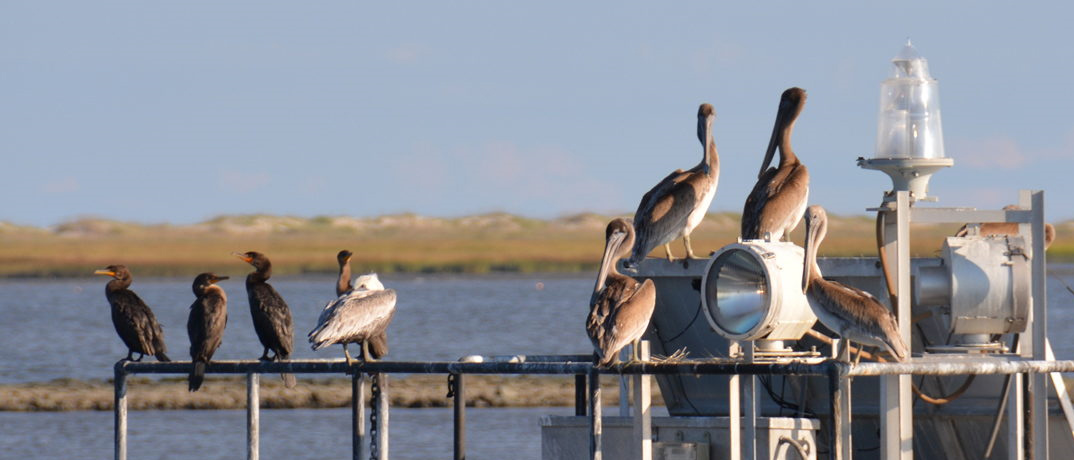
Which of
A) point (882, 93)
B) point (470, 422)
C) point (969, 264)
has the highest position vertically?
point (882, 93)

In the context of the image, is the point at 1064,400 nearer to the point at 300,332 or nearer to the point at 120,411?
the point at 120,411

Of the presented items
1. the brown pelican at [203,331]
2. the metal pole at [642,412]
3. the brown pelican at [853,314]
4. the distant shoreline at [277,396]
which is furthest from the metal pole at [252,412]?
the distant shoreline at [277,396]

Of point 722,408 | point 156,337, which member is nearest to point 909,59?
point 722,408

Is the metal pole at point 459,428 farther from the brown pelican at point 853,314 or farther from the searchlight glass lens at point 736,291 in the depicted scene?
the brown pelican at point 853,314

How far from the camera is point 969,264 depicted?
420 inches

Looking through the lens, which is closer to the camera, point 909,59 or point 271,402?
point 909,59

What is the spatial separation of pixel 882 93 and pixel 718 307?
1962 millimetres

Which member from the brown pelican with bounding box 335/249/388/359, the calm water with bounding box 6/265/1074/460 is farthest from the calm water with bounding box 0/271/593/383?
the brown pelican with bounding box 335/249/388/359

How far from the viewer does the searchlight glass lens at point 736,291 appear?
10.2m

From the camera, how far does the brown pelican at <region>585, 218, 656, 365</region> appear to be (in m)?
10.2

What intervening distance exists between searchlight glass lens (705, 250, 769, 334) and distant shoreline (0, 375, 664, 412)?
2189 centimetres

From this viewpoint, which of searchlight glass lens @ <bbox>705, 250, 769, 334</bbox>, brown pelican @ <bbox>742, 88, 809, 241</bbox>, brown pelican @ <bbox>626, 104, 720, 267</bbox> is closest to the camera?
searchlight glass lens @ <bbox>705, 250, 769, 334</bbox>

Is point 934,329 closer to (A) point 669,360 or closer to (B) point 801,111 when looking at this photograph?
(B) point 801,111

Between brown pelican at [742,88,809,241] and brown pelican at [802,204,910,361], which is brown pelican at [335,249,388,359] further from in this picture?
brown pelican at [802,204,910,361]
